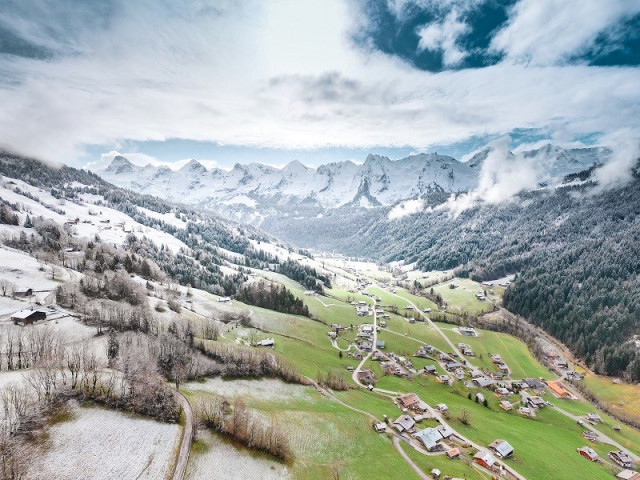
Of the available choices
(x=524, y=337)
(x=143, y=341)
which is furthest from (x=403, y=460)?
(x=524, y=337)

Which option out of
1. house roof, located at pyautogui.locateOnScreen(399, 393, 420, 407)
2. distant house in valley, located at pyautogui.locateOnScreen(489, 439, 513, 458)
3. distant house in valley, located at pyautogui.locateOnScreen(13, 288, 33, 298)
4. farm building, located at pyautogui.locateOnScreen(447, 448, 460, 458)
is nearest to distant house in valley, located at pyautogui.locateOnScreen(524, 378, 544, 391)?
house roof, located at pyautogui.locateOnScreen(399, 393, 420, 407)

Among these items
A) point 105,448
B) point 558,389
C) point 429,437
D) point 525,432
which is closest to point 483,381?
point 558,389

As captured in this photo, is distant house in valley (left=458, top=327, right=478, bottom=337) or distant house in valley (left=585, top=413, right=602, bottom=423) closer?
distant house in valley (left=585, top=413, right=602, bottom=423)

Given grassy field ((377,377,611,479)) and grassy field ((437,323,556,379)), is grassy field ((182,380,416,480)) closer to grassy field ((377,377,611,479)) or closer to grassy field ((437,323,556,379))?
grassy field ((377,377,611,479))

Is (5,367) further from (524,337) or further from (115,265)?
(524,337)

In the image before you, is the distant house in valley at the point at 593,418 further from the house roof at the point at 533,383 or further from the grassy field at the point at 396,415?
the house roof at the point at 533,383

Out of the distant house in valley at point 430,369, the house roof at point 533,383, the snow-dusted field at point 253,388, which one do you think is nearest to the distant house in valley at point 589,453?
the house roof at point 533,383

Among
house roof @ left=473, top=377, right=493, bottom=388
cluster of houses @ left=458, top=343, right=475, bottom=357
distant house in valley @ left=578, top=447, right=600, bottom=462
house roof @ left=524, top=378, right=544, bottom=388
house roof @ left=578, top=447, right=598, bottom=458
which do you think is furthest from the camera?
cluster of houses @ left=458, top=343, right=475, bottom=357
